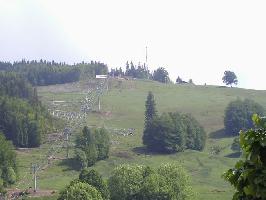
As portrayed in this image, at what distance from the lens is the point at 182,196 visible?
356 ft

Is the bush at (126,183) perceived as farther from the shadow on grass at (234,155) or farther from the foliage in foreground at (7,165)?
the shadow on grass at (234,155)

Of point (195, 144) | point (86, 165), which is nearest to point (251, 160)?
point (86, 165)

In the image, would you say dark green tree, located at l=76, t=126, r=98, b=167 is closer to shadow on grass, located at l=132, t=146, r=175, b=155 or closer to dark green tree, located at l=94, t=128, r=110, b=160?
dark green tree, located at l=94, t=128, r=110, b=160

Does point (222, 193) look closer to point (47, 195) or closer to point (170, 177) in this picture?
point (170, 177)

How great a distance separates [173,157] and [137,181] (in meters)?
61.0

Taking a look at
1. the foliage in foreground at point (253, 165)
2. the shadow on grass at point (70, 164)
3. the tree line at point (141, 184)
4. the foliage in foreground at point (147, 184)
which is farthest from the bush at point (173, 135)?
the foliage in foreground at point (253, 165)

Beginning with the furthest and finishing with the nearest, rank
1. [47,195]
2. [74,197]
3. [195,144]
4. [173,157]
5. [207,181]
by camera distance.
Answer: [195,144], [173,157], [207,181], [47,195], [74,197]

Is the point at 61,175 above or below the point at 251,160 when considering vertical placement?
below

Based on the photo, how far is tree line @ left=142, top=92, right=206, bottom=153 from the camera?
176062 mm

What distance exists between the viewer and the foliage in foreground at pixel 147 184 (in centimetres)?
10412

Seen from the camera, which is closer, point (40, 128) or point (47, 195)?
point (47, 195)

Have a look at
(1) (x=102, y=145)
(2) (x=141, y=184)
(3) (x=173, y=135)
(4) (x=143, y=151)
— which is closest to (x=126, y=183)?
(2) (x=141, y=184)

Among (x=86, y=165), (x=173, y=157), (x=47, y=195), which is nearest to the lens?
(x=47, y=195)

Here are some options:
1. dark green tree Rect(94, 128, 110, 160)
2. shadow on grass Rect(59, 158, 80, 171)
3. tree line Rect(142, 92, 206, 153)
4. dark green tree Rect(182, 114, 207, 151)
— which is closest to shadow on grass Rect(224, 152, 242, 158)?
tree line Rect(142, 92, 206, 153)
